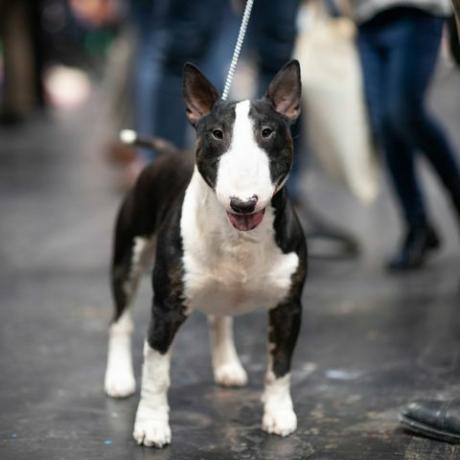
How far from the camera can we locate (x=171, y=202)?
343cm

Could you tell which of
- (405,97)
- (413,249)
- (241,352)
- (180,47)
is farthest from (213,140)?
(413,249)

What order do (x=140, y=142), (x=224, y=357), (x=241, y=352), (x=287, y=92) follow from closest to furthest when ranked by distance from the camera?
(x=287, y=92), (x=224, y=357), (x=140, y=142), (x=241, y=352)

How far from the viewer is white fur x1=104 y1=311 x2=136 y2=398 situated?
3.69 m

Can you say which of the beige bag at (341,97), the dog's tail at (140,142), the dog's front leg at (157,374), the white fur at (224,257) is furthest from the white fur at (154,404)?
the beige bag at (341,97)

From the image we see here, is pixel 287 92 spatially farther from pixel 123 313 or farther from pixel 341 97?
pixel 341 97

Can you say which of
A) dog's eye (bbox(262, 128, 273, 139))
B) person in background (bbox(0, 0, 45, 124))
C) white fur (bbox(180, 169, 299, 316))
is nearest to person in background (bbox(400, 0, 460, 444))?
white fur (bbox(180, 169, 299, 316))

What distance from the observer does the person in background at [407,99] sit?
4.93 metres

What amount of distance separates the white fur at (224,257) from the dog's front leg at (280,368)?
A: 106mm

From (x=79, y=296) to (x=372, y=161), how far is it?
163 cm

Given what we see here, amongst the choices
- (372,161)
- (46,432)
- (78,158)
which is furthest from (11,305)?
(78,158)

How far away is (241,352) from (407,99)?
1527mm

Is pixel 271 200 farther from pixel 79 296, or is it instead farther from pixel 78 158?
pixel 78 158

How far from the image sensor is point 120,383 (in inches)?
145

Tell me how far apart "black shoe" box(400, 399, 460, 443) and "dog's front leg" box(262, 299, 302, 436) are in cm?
33
